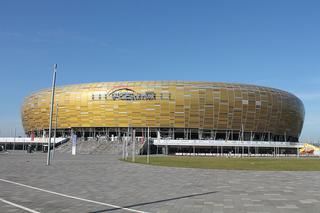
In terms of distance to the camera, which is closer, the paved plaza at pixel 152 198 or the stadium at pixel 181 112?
the paved plaza at pixel 152 198

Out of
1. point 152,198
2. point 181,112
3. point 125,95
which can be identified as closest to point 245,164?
point 152,198

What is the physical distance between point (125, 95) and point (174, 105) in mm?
15451

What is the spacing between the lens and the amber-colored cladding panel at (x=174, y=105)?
113 meters

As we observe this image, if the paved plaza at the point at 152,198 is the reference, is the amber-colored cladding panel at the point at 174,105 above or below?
above

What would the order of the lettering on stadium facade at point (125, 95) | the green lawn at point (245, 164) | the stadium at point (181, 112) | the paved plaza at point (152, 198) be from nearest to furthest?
the paved plaza at point (152, 198)
the green lawn at point (245, 164)
the stadium at point (181, 112)
the lettering on stadium facade at point (125, 95)

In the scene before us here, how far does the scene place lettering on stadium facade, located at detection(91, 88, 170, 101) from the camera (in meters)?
113

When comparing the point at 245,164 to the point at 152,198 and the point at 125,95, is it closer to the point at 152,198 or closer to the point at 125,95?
the point at 152,198

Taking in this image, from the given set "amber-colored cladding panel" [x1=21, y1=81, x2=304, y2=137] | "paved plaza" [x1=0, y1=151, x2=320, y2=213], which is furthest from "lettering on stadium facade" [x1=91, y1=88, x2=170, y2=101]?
"paved plaza" [x1=0, y1=151, x2=320, y2=213]

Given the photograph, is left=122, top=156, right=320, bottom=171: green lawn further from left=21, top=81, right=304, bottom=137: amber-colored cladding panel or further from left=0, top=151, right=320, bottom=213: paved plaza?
left=21, top=81, right=304, bottom=137: amber-colored cladding panel

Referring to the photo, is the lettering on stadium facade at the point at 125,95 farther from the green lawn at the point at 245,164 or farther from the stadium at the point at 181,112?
the green lawn at the point at 245,164

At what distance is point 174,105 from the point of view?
112m

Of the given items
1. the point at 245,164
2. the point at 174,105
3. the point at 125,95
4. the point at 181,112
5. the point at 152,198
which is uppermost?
the point at 125,95

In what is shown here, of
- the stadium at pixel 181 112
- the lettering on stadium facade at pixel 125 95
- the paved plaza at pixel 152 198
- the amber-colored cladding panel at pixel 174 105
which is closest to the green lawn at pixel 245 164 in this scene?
the paved plaza at pixel 152 198

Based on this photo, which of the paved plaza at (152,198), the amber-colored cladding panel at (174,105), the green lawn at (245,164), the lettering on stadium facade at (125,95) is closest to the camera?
the paved plaza at (152,198)
